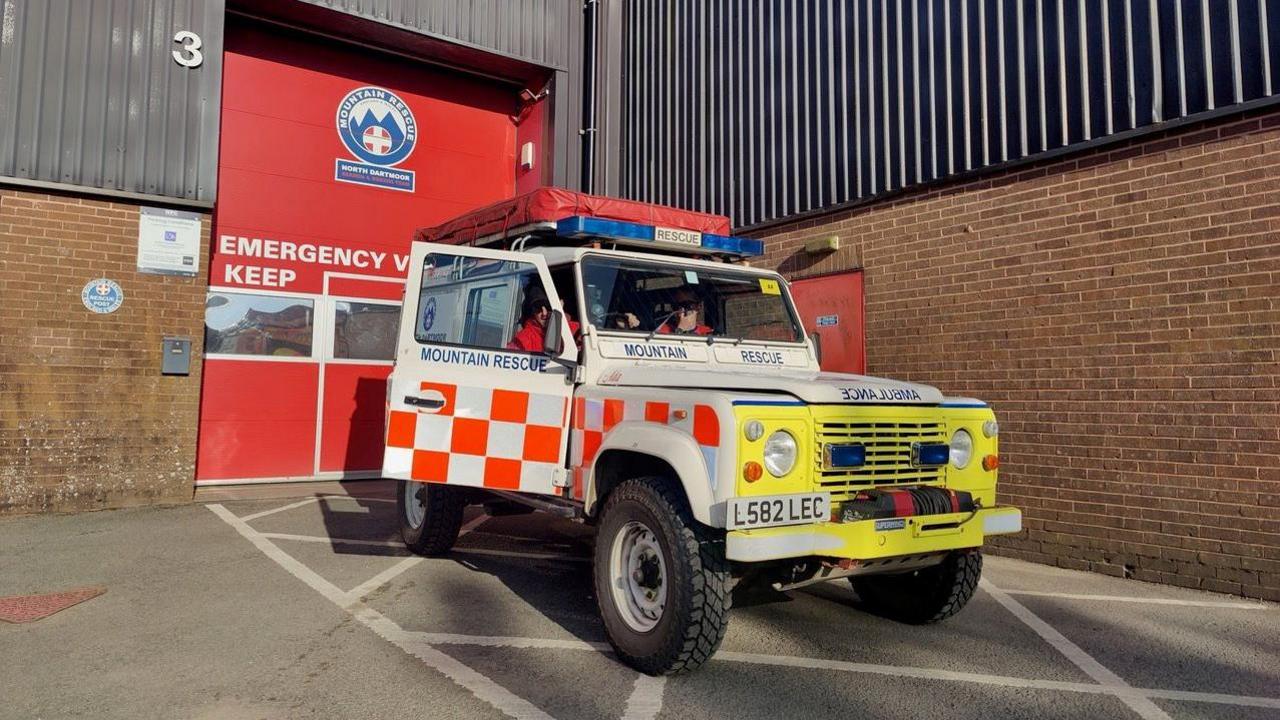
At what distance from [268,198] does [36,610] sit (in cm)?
617

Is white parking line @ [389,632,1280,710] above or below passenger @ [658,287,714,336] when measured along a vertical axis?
below

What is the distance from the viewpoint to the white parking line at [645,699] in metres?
3.11

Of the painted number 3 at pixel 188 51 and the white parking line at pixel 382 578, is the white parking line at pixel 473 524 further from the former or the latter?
the painted number 3 at pixel 188 51

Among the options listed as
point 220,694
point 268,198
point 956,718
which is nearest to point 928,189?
point 956,718

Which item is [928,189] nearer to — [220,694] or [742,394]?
[742,394]

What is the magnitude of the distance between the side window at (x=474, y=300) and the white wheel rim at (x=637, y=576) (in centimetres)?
142

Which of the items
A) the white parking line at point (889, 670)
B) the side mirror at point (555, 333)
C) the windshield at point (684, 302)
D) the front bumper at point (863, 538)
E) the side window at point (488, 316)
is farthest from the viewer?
the side window at point (488, 316)

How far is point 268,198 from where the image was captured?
9453 mm

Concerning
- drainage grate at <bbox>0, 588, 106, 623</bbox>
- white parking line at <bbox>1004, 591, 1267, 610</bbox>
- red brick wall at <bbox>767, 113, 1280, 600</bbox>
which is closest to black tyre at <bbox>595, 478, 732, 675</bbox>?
white parking line at <bbox>1004, 591, 1267, 610</bbox>

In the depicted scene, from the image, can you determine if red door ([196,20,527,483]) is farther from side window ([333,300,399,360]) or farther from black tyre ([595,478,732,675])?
black tyre ([595,478,732,675])

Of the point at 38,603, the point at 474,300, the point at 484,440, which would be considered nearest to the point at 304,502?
the point at 38,603

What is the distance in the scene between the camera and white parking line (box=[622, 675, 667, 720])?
3.11 m

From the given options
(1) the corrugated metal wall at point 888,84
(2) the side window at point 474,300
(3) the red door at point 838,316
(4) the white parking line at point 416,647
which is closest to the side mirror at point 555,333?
(2) the side window at point 474,300

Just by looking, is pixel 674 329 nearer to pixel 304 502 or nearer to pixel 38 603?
pixel 38 603
